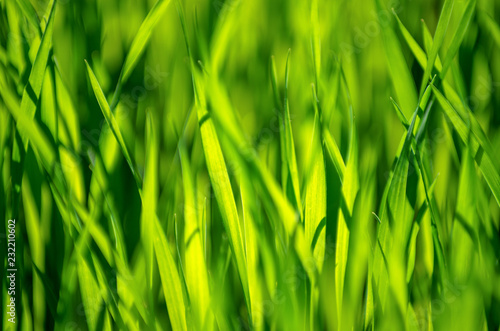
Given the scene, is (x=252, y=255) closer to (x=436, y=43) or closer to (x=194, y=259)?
(x=194, y=259)

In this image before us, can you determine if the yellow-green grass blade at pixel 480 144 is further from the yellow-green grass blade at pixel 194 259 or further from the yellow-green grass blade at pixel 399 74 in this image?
the yellow-green grass blade at pixel 194 259

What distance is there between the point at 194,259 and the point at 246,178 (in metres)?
0.10

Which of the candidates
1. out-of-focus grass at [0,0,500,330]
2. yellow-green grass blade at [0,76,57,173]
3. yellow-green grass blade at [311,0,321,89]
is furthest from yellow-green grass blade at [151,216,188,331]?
yellow-green grass blade at [311,0,321,89]

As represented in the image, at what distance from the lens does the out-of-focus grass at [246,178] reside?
446 millimetres

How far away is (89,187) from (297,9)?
39cm

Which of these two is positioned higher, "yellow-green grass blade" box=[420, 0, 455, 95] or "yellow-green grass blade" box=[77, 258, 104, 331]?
"yellow-green grass blade" box=[420, 0, 455, 95]

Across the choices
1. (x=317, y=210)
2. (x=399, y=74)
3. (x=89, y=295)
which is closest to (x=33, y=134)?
(x=89, y=295)

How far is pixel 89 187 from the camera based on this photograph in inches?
21.4

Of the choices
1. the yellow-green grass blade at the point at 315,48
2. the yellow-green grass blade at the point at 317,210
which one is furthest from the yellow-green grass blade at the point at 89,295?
the yellow-green grass blade at the point at 315,48

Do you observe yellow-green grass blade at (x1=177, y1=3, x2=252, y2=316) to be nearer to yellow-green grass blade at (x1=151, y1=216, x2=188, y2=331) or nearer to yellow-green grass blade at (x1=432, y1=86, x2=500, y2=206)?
yellow-green grass blade at (x1=151, y1=216, x2=188, y2=331)

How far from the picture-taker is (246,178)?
448mm

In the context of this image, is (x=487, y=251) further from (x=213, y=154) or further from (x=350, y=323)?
(x=213, y=154)

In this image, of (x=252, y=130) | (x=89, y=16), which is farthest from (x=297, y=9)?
(x=89, y=16)

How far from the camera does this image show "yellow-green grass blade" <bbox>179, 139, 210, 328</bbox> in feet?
1.47
